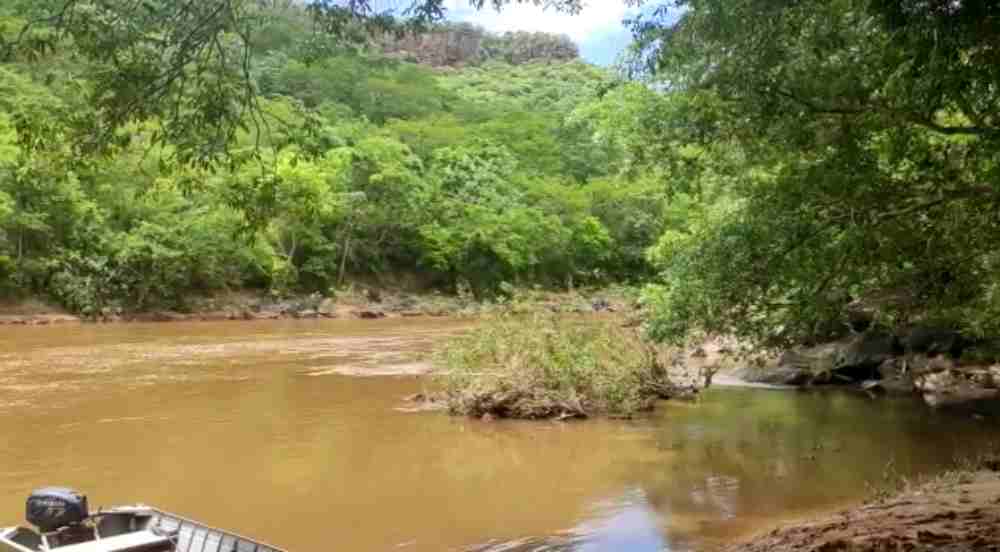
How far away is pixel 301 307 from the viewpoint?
4522 cm

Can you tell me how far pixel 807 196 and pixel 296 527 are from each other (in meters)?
6.43

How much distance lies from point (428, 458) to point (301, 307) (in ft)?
104

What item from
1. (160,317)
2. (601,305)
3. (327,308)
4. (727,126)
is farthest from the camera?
(601,305)

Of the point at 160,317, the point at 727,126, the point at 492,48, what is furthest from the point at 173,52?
the point at 492,48

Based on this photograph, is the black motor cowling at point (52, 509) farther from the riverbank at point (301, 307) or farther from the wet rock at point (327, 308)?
the wet rock at point (327, 308)

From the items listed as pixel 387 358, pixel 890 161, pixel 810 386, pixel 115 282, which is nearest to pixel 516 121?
pixel 115 282

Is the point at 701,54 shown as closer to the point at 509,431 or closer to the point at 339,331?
the point at 509,431

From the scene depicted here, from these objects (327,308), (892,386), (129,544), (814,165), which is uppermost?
(814,165)

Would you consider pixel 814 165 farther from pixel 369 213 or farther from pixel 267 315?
pixel 369 213

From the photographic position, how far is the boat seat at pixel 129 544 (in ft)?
26.4

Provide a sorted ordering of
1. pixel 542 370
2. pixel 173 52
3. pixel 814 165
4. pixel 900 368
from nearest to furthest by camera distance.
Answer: pixel 173 52 → pixel 814 165 → pixel 542 370 → pixel 900 368

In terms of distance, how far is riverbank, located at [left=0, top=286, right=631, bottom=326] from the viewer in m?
38.3

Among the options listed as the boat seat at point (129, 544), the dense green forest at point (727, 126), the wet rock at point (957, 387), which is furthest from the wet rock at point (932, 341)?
the boat seat at point (129, 544)

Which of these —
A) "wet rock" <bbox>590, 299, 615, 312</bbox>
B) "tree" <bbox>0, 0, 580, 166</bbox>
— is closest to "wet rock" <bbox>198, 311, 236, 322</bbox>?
"wet rock" <bbox>590, 299, 615, 312</bbox>
